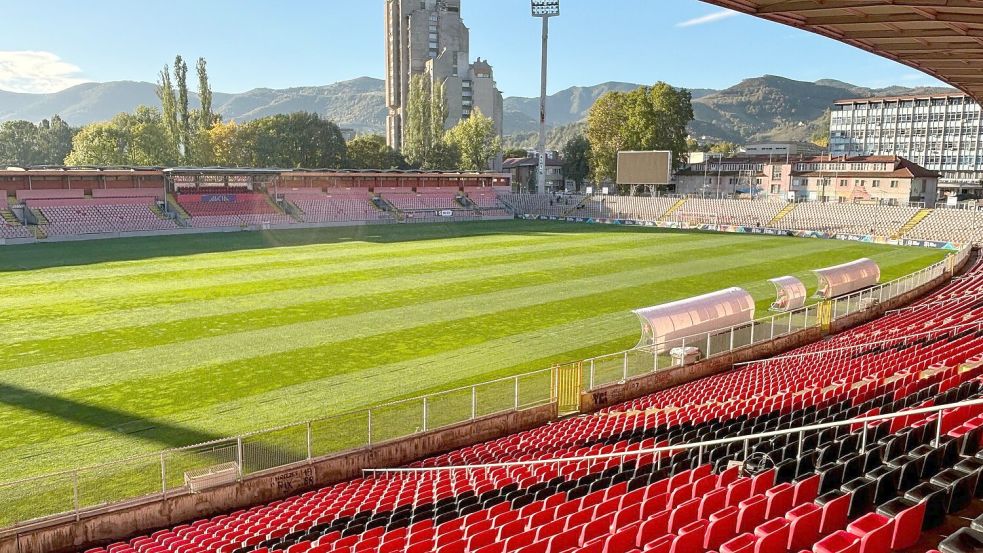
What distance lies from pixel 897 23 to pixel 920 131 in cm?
13651

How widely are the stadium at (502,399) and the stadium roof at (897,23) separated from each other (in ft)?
0.37

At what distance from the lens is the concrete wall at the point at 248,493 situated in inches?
415

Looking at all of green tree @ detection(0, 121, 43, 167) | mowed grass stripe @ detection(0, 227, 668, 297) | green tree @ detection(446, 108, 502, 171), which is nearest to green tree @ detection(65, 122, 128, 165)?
green tree @ detection(0, 121, 43, 167)

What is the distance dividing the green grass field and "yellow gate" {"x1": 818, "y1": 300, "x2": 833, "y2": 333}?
607 centimetres

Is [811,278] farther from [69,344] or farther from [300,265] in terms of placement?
[69,344]

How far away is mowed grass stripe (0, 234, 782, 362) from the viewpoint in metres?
22.1

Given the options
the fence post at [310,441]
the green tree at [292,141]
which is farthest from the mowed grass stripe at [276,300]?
the green tree at [292,141]

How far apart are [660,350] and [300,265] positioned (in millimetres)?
25810

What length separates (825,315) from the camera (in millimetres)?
23266

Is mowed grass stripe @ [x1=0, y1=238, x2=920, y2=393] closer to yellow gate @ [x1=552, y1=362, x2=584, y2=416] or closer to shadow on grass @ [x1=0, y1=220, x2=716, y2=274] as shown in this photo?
yellow gate @ [x1=552, y1=362, x2=584, y2=416]

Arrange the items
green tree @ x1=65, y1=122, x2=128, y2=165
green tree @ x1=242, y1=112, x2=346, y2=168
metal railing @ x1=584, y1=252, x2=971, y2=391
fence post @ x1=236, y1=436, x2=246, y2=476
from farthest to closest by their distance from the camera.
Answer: green tree @ x1=242, y1=112, x2=346, y2=168 → green tree @ x1=65, y1=122, x2=128, y2=165 → metal railing @ x1=584, y1=252, x2=971, y2=391 → fence post @ x1=236, y1=436, x2=246, y2=476

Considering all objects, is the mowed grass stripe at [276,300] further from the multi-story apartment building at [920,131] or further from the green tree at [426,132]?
the multi-story apartment building at [920,131]

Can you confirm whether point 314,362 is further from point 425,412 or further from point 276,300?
point 276,300

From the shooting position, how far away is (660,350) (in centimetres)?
1922
